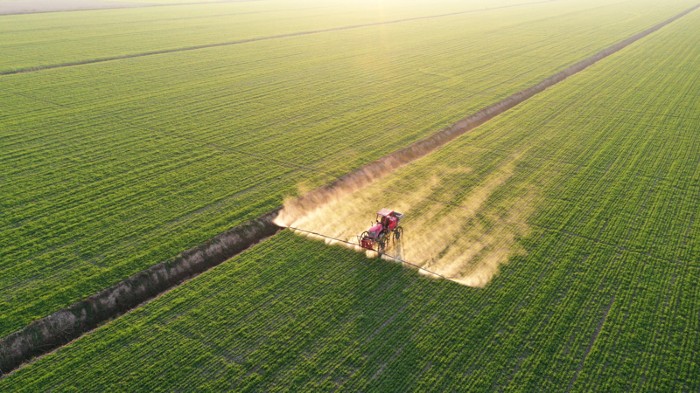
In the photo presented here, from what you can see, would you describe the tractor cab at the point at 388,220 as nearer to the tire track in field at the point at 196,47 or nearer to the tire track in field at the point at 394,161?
the tire track in field at the point at 394,161

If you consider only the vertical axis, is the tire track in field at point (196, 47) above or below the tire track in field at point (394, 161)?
above

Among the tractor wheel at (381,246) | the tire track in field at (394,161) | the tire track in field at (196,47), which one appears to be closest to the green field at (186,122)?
the tire track in field at (394,161)

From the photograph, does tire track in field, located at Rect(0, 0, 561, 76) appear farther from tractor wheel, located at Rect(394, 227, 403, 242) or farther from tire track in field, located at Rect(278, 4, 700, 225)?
tractor wheel, located at Rect(394, 227, 403, 242)

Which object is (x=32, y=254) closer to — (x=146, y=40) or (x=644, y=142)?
(x=644, y=142)

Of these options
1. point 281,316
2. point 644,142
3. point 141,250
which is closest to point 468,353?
point 281,316

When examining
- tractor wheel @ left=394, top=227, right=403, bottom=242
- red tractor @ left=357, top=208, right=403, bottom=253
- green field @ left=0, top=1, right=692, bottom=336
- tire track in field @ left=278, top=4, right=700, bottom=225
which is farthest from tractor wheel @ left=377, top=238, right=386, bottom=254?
green field @ left=0, top=1, right=692, bottom=336

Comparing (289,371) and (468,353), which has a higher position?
(289,371)
